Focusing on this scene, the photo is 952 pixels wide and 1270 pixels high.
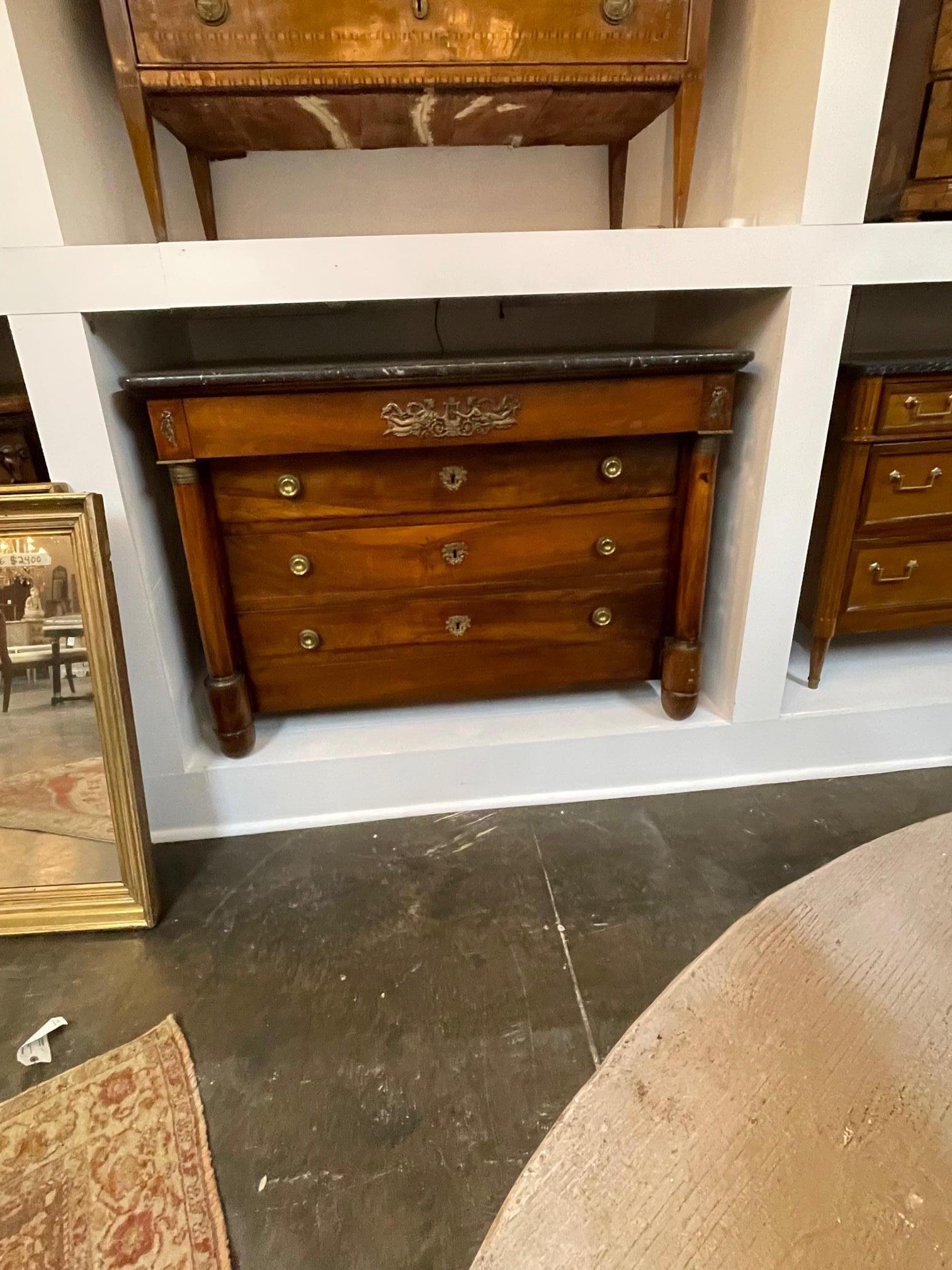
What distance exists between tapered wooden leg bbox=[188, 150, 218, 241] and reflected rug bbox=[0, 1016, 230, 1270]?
1.65 m

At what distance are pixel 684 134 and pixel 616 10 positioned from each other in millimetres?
237

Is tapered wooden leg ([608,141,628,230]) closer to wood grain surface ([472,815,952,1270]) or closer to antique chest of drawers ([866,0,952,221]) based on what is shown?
antique chest of drawers ([866,0,952,221])

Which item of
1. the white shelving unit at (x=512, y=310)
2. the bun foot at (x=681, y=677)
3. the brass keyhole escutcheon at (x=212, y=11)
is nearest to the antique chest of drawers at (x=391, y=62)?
the brass keyhole escutcheon at (x=212, y=11)

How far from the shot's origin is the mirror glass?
3.76 feet

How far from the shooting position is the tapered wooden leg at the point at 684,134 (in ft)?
4.26

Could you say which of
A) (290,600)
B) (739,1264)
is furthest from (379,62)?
(739,1264)

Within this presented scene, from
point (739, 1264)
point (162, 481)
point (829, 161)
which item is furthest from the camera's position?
point (162, 481)

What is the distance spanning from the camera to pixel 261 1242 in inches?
31.1

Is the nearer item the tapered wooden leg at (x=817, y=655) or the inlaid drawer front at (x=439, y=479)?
the inlaid drawer front at (x=439, y=479)

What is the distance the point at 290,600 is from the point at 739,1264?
1211 mm

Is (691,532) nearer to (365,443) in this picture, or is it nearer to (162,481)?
(365,443)

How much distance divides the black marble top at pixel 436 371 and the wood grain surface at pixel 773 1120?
0.97 metres

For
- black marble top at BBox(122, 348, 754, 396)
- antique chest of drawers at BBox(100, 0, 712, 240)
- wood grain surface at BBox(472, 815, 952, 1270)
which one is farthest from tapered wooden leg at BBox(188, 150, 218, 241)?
wood grain surface at BBox(472, 815, 952, 1270)

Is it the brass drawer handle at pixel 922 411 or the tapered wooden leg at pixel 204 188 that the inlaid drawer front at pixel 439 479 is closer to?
the brass drawer handle at pixel 922 411
